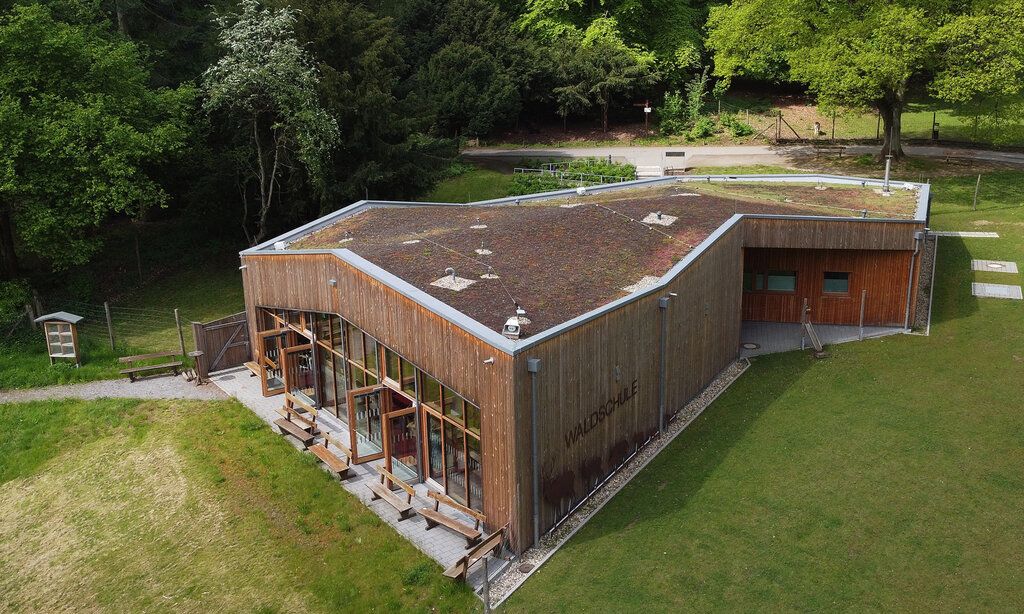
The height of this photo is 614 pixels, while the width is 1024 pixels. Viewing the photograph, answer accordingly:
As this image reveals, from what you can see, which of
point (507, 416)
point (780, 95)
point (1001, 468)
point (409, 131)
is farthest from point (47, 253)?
point (780, 95)

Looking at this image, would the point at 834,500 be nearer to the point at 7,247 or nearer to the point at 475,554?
the point at 475,554

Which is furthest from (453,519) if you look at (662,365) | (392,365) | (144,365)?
(144,365)

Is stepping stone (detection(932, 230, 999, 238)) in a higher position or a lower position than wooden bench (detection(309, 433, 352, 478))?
higher

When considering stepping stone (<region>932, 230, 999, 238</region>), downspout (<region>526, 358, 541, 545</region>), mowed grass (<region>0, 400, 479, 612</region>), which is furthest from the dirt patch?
stepping stone (<region>932, 230, 999, 238</region>)

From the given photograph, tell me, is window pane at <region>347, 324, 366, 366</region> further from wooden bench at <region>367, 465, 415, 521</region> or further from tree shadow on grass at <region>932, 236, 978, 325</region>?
tree shadow on grass at <region>932, 236, 978, 325</region>

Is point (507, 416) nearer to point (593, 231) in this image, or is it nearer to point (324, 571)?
point (324, 571)

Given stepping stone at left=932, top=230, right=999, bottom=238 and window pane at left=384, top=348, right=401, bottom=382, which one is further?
stepping stone at left=932, top=230, right=999, bottom=238
